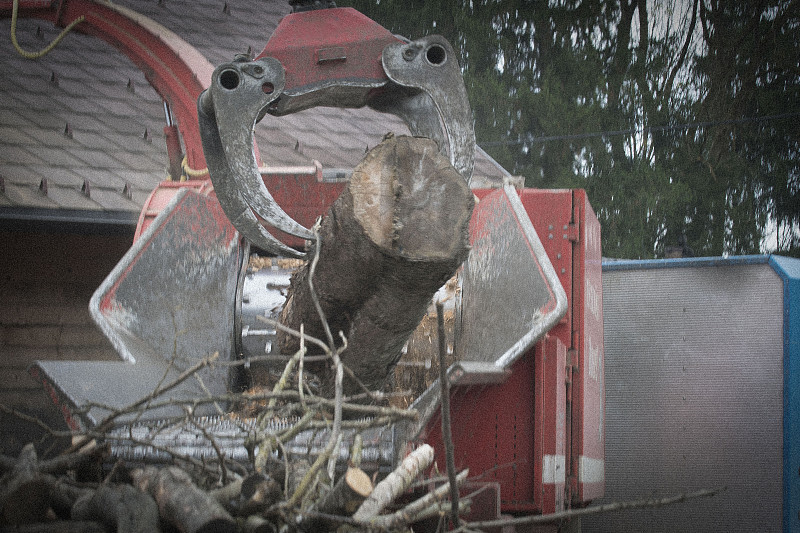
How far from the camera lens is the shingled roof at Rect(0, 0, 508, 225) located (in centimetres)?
551

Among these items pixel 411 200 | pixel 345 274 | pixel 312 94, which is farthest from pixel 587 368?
pixel 312 94

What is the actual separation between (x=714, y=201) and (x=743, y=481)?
6029mm

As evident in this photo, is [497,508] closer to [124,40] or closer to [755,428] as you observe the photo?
[755,428]

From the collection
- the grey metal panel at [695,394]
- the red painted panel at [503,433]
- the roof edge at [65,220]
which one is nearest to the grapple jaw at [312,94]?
the red painted panel at [503,433]

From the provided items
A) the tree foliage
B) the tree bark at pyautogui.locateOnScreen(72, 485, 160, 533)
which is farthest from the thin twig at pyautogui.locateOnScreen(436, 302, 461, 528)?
the tree foliage

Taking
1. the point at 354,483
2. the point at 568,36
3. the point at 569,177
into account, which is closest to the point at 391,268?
the point at 354,483

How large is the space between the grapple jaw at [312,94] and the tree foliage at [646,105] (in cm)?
703

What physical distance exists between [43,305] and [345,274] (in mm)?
3992

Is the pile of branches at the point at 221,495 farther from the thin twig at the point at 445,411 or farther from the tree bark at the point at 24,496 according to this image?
the thin twig at the point at 445,411

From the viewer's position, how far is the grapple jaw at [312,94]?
2.50m

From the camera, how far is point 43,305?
5.80m

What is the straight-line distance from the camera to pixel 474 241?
3486mm

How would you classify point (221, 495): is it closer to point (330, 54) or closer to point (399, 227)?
point (399, 227)

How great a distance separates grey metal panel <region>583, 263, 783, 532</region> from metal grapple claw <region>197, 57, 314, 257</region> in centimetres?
293
